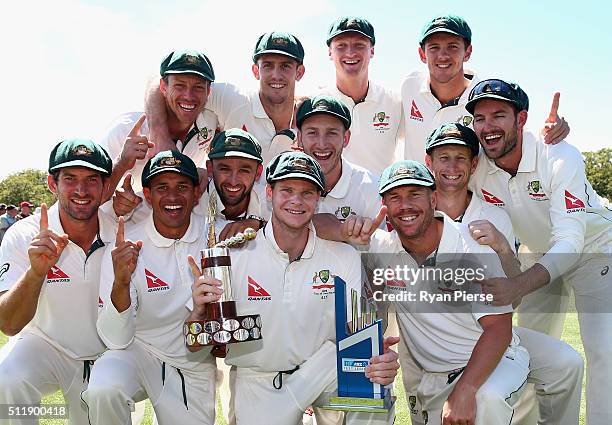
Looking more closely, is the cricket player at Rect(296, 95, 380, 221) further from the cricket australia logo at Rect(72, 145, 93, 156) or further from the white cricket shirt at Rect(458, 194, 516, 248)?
the cricket australia logo at Rect(72, 145, 93, 156)

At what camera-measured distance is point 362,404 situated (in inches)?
171

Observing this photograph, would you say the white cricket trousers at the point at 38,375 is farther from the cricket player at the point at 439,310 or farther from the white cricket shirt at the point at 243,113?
the cricket player at the point at 439,310

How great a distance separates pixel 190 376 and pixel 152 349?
36 centimetres

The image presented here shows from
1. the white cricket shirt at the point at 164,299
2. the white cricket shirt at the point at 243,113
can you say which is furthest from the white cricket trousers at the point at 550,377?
the white cricket shirt at the point at 243,113

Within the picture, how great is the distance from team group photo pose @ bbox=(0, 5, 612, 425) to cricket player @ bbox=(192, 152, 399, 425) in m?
0.01

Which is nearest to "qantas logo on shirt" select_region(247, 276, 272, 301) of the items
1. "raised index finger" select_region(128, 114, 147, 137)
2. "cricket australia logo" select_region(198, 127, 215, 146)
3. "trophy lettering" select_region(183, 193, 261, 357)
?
"trophy lettering" select_region(183, 193, 261, 357)

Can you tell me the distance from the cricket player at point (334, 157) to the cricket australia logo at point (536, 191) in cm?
129

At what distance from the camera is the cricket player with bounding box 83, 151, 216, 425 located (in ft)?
15.6

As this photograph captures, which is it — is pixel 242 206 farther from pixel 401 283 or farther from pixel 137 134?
pixel 401 283

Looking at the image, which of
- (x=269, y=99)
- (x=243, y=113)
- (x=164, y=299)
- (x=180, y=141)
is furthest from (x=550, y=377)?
(x=180, y=141)

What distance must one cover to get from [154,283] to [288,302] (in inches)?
42.5

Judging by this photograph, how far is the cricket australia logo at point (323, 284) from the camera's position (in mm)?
4828

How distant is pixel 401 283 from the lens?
16.1 feet

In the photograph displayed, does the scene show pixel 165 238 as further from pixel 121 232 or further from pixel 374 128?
pixel 374 128
